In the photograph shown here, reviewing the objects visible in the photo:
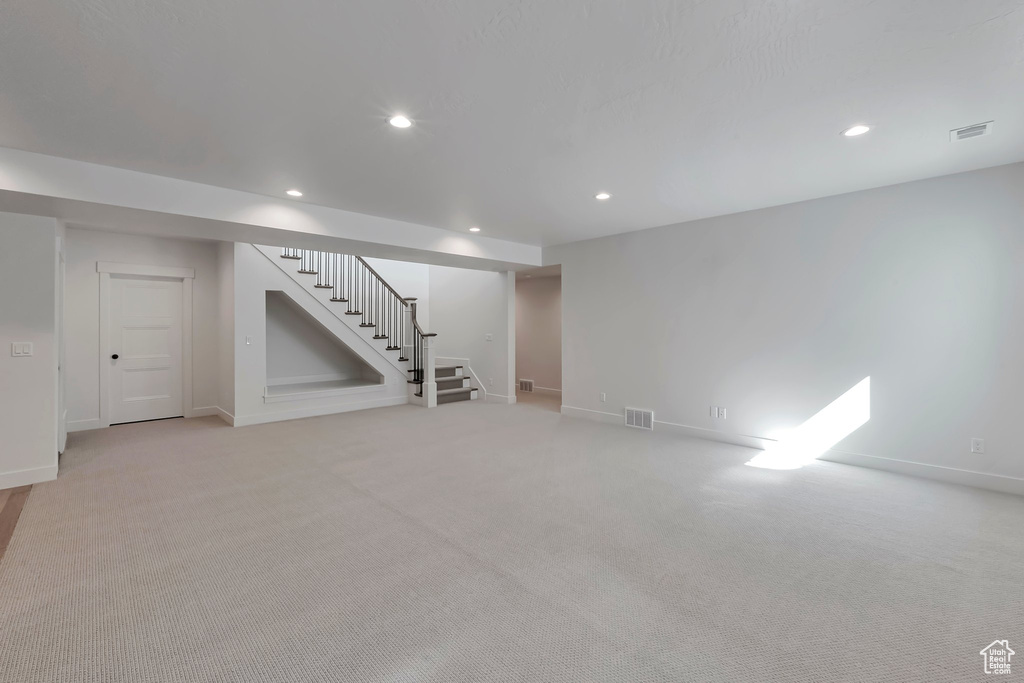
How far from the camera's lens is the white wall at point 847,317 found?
3693 millimetres

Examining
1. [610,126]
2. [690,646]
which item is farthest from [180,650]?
[610,126]

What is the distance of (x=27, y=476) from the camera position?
12.6 feet

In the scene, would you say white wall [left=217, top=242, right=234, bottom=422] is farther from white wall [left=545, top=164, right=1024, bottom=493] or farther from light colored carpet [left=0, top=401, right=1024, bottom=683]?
white wall [left=545, top=164, right=1024, bottom=493]

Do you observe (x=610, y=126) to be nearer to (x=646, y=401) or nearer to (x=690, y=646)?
(x=690, y=646)

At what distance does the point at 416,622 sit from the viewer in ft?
6.65

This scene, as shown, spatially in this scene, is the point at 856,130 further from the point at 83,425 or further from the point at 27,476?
the point at 83,425

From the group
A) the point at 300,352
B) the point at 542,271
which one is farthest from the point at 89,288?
the point at 542,271

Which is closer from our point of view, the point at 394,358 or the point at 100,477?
the point at 100,477

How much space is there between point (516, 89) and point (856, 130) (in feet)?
7.72

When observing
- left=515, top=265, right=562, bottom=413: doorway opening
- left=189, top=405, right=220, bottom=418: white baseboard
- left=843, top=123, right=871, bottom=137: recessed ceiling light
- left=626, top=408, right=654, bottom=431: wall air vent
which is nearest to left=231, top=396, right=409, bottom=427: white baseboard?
left=189, top=405, right=220, bottom=418: white baseboard

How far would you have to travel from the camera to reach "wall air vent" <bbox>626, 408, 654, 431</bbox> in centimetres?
590

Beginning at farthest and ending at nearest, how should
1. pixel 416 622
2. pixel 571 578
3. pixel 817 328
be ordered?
pixel 817 328
pixel 571 578
pixel 416 622

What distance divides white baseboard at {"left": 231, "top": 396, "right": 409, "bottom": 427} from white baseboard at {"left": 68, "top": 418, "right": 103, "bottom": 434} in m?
1.80

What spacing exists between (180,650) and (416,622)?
3.18 feet
